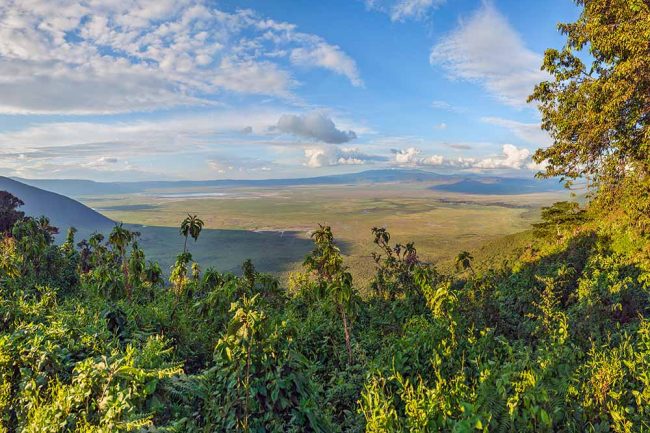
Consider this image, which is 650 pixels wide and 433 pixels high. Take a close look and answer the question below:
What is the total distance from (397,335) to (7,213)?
4882cm

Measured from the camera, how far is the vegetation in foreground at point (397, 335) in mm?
5480

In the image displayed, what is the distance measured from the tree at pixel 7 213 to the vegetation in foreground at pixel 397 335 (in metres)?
12.1

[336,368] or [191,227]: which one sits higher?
[191,227]

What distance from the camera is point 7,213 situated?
4150 centimetres

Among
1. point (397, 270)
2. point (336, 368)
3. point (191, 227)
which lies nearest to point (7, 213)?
point (191, 227)

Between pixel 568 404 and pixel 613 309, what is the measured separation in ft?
27.6

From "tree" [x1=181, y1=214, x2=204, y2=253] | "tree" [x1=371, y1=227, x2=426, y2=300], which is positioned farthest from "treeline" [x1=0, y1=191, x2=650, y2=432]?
"tree" [x1=181, y1=214, x2=204, y2=253]

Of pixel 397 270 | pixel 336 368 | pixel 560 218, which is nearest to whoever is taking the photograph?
pixel 336 368

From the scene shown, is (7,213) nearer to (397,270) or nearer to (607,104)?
(397,270)

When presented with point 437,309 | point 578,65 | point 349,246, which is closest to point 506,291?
point 437,309

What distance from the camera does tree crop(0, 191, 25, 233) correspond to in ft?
132

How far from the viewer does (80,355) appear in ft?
21.8

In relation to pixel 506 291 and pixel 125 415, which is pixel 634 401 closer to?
pixel 125 415

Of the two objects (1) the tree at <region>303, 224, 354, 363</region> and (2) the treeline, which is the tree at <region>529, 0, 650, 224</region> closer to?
(2) the treeline
